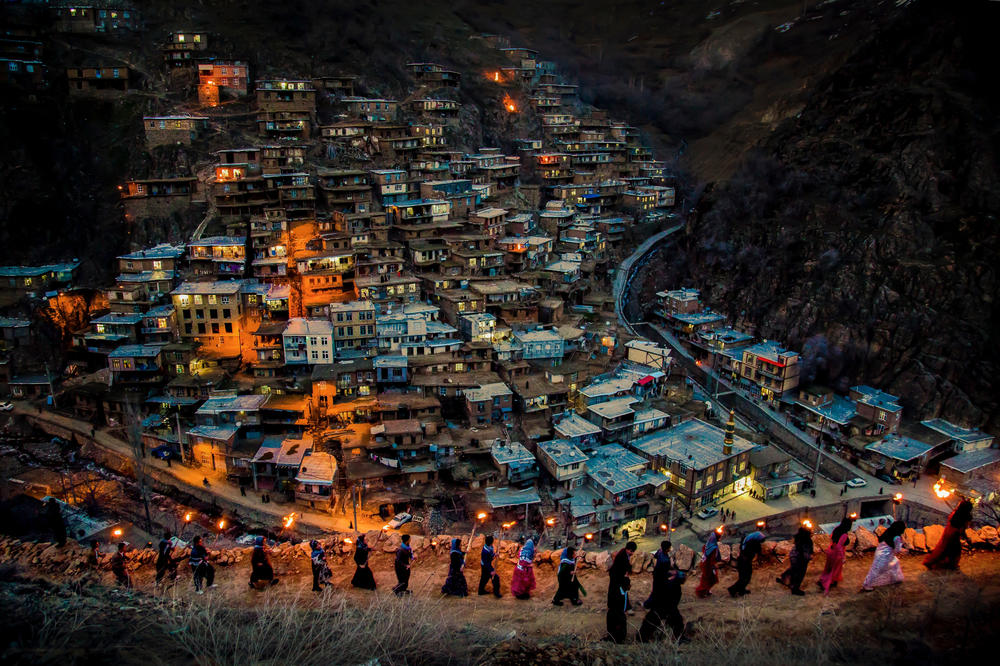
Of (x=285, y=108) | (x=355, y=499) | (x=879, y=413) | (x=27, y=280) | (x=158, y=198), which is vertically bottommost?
(x=355, y=499)

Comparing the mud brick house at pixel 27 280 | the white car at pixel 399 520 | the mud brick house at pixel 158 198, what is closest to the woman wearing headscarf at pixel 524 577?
the white car at pixel 399 520

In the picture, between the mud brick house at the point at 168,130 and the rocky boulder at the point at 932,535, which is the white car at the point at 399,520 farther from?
the mud brick house at the point at 168,130

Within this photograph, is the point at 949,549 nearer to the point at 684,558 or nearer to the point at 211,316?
the point at 684,558

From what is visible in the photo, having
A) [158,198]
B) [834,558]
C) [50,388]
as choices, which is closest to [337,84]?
[158,198]

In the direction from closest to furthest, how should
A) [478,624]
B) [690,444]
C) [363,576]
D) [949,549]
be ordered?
[478,624], [949,549], [363,576], [690,444]

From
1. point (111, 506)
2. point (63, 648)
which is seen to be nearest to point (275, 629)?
point (63, 648)

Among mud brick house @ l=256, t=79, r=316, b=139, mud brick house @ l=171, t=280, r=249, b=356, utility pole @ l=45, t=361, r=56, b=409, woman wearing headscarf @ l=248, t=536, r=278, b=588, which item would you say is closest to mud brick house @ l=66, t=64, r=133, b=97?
mud brick house @ l=256, t=79, r=316, b=139
